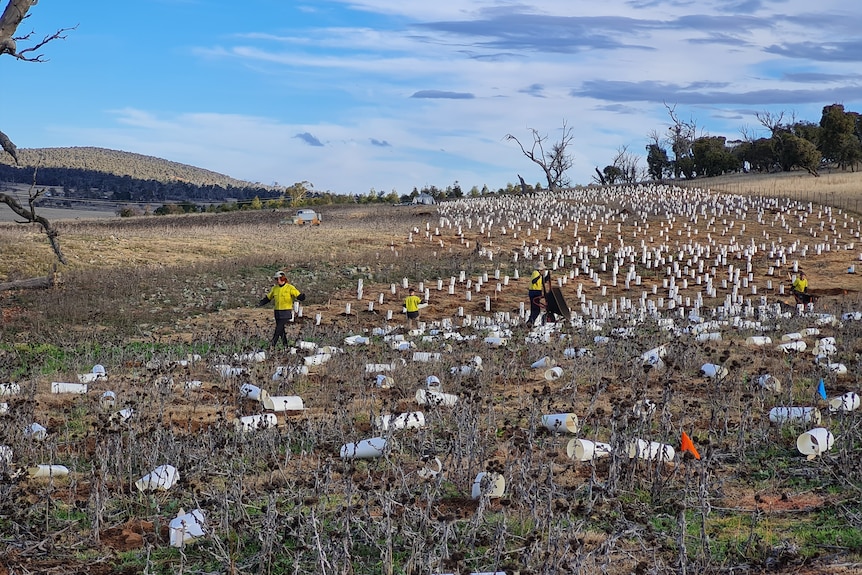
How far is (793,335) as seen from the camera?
1297 cm

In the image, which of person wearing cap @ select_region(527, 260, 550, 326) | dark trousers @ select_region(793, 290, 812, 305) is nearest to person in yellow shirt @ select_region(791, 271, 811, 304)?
dark trousers @ select_region(793, 290, 812, 305)

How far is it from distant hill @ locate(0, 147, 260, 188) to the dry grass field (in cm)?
9785

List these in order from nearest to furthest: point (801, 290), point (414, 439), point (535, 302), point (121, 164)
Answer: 1. point (414, 439)
2. point (535, 302)
3. point (801, 290)
4. point (121, 164)

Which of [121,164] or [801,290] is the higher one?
[121,164]

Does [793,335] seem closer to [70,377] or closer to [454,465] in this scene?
[454,465]

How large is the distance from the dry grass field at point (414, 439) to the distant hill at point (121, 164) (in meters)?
97.9

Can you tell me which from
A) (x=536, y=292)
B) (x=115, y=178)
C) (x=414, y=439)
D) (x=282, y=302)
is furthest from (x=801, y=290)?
(x=115, y=178)

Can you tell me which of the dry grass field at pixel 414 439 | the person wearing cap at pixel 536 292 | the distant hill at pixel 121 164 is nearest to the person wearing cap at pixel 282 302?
the dry grass field at pixel 414 439

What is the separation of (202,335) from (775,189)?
4818cm

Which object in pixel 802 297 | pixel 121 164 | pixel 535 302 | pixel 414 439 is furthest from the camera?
pixel 121 164

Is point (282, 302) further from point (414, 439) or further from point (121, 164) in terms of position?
point (121, 164)

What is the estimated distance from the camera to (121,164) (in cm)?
12469

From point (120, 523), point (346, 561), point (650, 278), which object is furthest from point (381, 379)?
point (650, 278)

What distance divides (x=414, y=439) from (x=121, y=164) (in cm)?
12403
